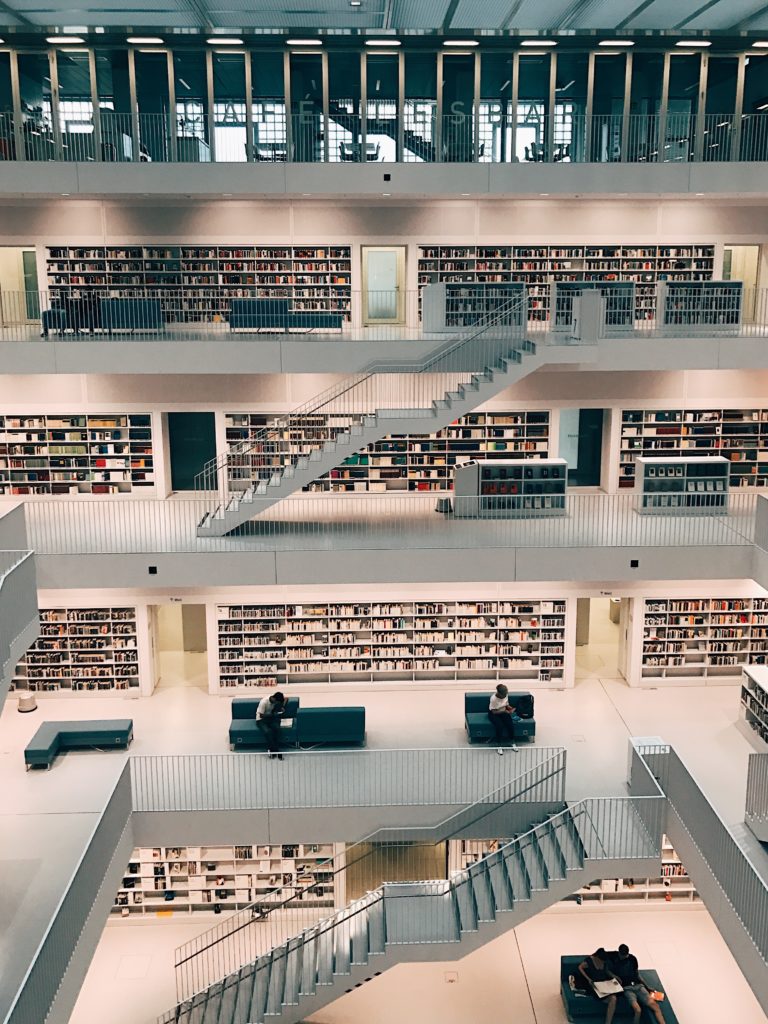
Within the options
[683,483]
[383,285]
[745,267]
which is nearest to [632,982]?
[683,483]

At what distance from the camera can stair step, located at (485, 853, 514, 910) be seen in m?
9.98

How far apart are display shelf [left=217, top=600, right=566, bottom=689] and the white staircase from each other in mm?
1833

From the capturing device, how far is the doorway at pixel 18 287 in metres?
15.0

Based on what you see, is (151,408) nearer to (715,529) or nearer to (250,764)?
(250,764)

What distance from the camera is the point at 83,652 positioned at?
1374 cm

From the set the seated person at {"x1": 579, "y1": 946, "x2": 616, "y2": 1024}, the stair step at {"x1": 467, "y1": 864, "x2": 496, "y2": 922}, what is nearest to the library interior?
the stair step at {"x1": 467, "y1": 864, "x2": 496, "y2": 922}

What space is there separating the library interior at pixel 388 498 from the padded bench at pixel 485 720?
2.2 inches

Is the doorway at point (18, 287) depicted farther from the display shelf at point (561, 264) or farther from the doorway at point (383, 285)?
the display shelf at point (561, 264)

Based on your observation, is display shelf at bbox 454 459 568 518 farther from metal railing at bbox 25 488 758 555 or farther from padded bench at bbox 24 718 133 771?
padded bench at bbox 24 718 133 771

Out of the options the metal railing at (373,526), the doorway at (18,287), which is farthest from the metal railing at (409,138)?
the metal railing at (373,526)

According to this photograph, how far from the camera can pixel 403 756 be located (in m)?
11.4

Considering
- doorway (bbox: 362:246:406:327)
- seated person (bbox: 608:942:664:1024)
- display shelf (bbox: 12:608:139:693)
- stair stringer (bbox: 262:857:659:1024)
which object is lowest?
seated person (bbox: 608:942:664:1024)

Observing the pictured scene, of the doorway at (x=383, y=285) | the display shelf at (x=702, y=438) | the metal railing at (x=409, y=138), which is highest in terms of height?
the metal railing at (x=409, y=138)

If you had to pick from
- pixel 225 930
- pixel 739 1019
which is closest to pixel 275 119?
pixel 225 930
